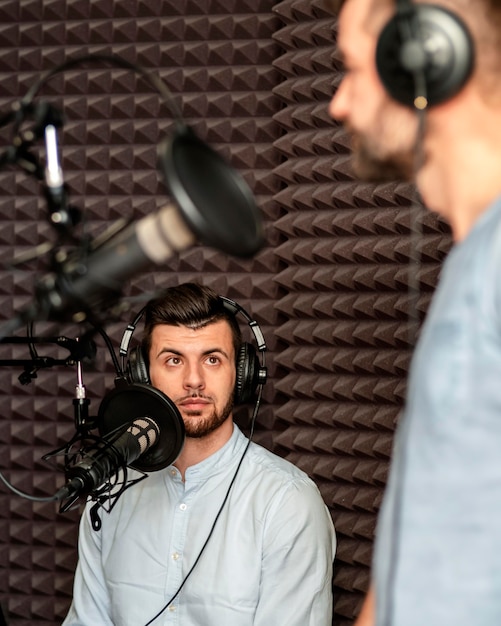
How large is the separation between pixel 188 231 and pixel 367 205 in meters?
1.67

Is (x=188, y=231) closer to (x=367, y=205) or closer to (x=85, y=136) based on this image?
(x=367, y=205)

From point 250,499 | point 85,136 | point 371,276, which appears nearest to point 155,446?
point 250,499

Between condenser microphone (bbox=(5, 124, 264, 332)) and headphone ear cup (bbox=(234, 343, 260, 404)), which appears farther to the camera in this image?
headphone ear cup (bbox=(234, 343, 260, 404))

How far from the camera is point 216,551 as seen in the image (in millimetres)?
2383

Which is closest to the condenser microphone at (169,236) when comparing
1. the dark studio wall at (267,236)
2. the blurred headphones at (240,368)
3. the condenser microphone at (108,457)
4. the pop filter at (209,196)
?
the pop filter at (209,196)

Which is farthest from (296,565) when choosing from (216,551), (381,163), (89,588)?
(381,163)

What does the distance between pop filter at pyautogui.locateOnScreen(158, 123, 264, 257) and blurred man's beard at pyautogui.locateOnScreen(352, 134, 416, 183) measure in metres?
0.14

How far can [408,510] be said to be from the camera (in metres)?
0.95

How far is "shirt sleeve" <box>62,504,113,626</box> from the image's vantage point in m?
2.49

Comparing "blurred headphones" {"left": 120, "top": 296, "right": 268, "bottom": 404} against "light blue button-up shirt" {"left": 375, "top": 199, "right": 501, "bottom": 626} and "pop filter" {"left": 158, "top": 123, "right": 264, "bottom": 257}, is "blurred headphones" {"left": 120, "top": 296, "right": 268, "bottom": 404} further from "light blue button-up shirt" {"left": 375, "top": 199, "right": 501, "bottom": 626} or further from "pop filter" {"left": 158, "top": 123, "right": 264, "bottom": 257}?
"light blue button-up shirt" {"left": 375, "top": 199, "right": 501, "bottom": 626}

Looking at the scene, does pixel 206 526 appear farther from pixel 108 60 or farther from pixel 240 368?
pixel 108 60

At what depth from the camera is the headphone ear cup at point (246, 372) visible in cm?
246

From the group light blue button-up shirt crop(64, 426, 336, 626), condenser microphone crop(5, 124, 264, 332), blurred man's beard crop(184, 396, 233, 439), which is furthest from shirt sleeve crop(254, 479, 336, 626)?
condenser microphone crop(5, 124, 264, 332)

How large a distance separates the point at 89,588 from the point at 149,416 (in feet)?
2.04
